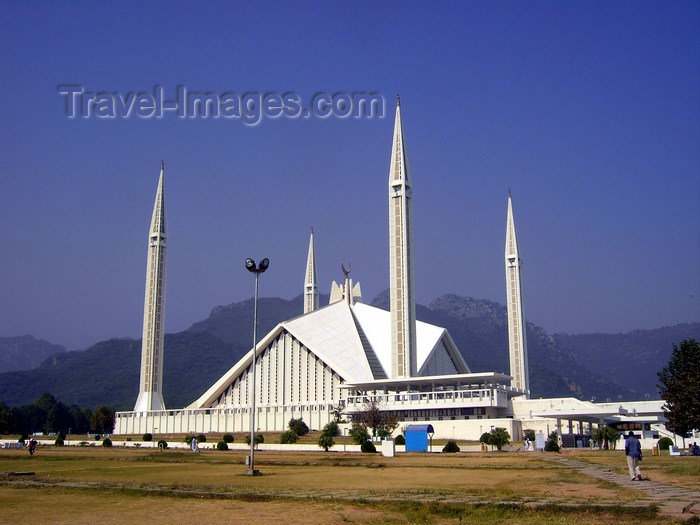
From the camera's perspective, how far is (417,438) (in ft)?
92.9

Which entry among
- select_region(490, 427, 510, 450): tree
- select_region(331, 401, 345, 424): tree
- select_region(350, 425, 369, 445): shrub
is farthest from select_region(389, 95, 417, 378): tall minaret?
select_region(490, 427, 510, 450): tree

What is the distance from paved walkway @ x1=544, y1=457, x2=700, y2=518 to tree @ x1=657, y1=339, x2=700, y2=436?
12.9 meters

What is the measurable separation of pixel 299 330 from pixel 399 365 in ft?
43.3

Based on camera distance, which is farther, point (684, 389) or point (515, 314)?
point (515, 314)

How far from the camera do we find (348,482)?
14.4 metres

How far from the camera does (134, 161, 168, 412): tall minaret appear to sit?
192 ft

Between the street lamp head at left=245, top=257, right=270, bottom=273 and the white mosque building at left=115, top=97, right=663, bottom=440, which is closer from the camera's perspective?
the street lamp head at left=245, top=257, right=270, bottom=273

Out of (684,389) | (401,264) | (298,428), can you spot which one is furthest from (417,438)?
(401,264)

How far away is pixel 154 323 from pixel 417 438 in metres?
36.8

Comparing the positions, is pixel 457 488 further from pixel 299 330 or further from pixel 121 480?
pixel 299 330

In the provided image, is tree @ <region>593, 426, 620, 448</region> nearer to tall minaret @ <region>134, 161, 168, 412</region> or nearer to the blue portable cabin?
the blue portable cabin

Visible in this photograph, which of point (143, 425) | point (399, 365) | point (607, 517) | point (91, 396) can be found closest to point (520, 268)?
point (399, 365)

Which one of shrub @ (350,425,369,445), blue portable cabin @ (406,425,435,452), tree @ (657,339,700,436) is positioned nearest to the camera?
tree @ (657,339,700,436)

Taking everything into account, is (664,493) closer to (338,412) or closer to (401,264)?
(338,412)
